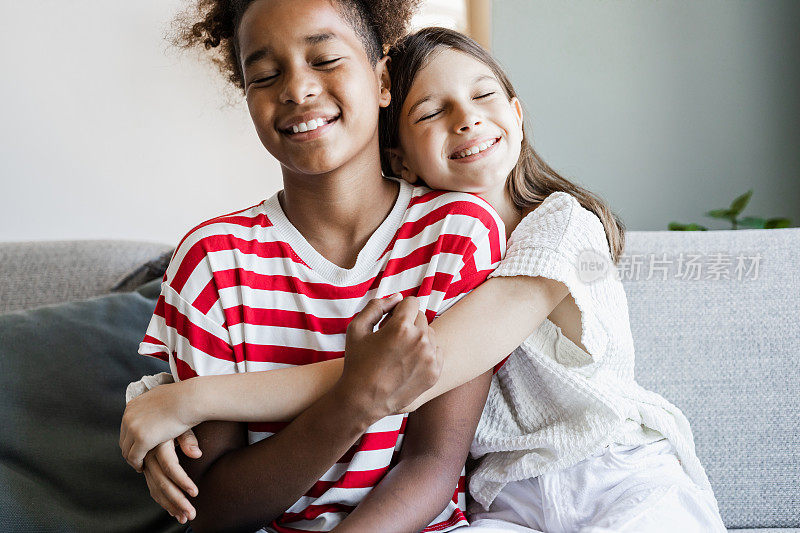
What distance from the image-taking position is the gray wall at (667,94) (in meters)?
2.45

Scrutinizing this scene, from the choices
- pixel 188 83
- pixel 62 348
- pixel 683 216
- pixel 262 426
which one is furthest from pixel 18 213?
pixel 683 216

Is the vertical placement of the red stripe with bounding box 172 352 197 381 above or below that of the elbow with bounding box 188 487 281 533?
above

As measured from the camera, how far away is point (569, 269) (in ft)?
3.19

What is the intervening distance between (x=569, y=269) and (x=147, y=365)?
848 mm

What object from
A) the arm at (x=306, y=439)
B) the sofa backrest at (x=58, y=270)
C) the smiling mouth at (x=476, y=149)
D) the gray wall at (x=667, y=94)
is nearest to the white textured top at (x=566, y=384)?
the smiling mouth at (x=476, y=149)

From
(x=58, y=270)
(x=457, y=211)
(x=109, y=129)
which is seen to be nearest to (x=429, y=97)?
(x=457, y=211)

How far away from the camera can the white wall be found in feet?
6.23

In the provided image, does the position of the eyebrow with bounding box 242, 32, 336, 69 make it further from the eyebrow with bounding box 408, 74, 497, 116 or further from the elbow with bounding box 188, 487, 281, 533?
the elbow with bounding box 188, 487, 281, 533

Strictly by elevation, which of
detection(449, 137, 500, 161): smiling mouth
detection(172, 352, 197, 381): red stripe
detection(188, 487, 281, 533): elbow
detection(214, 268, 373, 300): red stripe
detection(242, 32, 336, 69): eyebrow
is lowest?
detection(188, 487, 281, 533): elbow

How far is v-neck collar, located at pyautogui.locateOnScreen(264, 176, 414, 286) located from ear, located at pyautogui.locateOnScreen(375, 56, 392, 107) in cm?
15

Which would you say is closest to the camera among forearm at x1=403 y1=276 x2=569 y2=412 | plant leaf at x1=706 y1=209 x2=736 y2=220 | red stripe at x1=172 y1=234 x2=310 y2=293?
forearm at x1=403 y1=276 x2=569 y2=412

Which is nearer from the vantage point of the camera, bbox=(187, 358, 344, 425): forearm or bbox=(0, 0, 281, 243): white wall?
bbox=(187, 358, 344, 425): forearm

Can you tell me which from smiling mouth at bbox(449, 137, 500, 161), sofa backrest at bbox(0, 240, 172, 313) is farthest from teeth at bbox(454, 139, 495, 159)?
sofa backrest at bbox(0, 240, 172, 313)

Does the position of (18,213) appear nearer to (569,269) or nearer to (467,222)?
(467,222)
